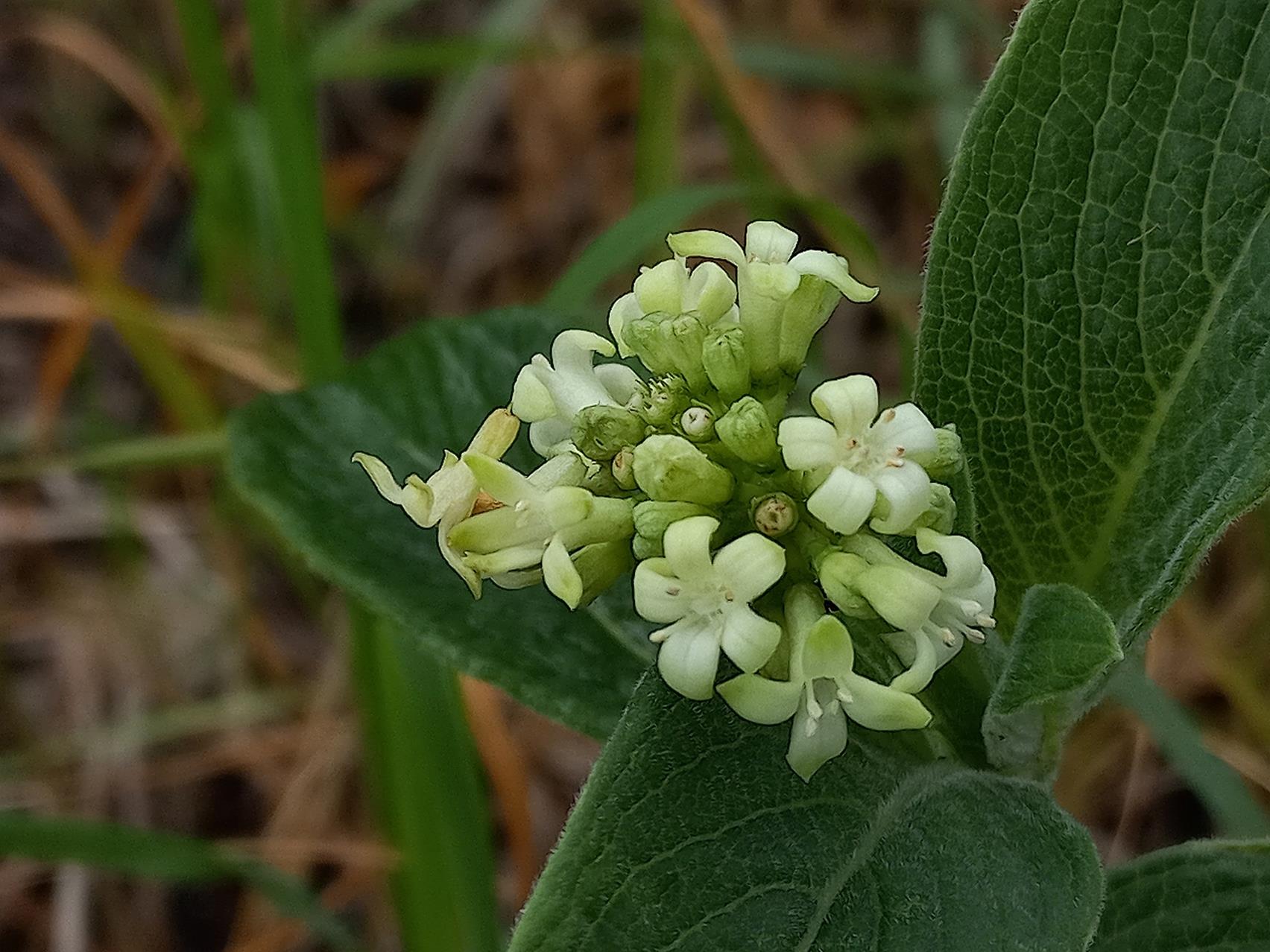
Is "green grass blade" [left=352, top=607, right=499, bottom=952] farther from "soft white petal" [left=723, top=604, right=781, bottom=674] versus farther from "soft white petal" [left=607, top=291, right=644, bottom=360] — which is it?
"soft white petal" [left=723, top=604, right=781, bottom=674]

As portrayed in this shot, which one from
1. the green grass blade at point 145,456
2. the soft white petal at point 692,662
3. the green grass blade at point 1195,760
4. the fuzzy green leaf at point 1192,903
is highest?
the soft white petal at point 692,662

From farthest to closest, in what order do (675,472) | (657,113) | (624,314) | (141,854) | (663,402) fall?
(657,113)
(141,854)
(624,314)
(663,402)
(675,472)

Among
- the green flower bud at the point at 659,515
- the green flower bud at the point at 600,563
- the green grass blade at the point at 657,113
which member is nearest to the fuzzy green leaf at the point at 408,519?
the green flower bud at the point at 600,563

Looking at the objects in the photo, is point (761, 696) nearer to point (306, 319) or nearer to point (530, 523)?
point (530, 523)

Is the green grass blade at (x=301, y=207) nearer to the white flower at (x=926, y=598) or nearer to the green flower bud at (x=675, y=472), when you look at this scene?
the green flower bud at (x=675, y=472)

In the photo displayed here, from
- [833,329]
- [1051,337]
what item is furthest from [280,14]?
[833,329]

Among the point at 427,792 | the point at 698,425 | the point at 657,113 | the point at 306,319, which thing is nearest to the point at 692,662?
the point at 698,425

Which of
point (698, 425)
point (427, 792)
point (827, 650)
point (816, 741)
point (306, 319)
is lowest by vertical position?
point (427, 792)
